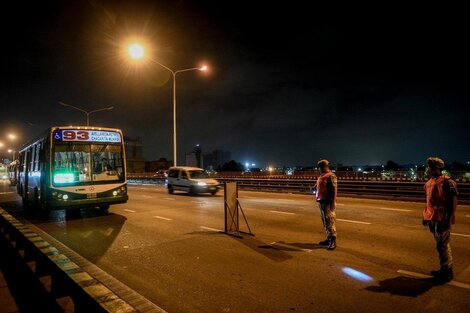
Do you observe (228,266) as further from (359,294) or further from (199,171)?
(199,171)

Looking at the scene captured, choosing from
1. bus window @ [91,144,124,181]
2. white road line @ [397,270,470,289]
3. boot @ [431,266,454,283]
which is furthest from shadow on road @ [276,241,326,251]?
bus window @ [91,144,124,181]

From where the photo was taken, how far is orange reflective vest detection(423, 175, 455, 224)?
16.2 feet

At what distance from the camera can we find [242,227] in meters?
9.84

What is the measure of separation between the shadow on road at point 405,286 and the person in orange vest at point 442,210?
303 mm

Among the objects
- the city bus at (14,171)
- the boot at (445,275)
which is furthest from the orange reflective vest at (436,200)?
the city bus at (14,171)

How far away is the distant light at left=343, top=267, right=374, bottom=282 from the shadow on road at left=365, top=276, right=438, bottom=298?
23 cm

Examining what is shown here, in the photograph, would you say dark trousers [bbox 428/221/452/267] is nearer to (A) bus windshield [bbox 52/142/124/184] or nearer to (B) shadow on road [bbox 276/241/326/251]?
(B) shadow on road [bbox 276/241/326/251]

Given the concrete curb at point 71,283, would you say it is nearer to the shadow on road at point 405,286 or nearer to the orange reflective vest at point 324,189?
the shadow on road at point 405,286

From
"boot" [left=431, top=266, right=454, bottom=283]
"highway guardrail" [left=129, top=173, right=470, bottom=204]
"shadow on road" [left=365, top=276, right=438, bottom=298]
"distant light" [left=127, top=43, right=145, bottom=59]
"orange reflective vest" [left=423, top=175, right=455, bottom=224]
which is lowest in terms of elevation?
"shadow on road" [left=365, top=276, right=438, bottom=298]

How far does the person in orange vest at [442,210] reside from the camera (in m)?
4.91

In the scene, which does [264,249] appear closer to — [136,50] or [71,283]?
[71,283]

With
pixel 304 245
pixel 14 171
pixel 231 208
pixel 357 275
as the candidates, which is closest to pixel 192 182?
pixel 231 208

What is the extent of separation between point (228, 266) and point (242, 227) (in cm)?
384

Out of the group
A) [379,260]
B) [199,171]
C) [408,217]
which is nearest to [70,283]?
[379,260]
